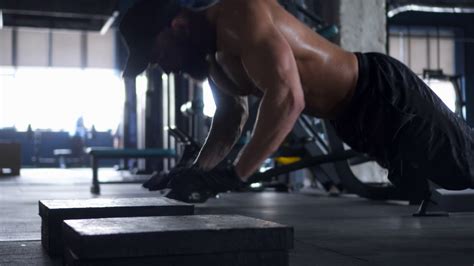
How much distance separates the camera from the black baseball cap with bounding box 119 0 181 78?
63.3 inches

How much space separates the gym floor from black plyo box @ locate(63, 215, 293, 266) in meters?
0.39

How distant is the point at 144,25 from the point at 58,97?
1256 cm

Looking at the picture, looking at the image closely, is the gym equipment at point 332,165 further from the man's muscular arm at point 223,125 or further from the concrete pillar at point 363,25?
the man's muscular arm at point 223,125

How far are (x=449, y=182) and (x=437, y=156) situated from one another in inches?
4.4

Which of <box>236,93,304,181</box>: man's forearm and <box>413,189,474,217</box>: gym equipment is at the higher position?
<box>236,93,304,181</box>: man's forearm

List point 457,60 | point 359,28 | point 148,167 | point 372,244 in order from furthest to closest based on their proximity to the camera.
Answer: point 457,60, point 148,167, point 359,28, point 372,244

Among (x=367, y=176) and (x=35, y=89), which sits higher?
(x=35, y=89)

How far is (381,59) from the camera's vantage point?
2.00 m

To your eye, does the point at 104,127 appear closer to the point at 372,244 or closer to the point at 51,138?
the point at 51,138

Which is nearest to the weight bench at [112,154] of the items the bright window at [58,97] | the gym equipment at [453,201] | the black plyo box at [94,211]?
the gym equipment at [453,201]

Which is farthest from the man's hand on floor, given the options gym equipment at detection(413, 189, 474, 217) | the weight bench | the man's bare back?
the weight bench

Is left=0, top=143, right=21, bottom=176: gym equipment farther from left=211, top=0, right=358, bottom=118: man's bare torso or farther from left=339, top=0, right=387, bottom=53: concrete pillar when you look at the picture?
left=211, top=0, right=358, bottom=118: man's bare torso

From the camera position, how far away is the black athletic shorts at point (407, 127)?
1.88m

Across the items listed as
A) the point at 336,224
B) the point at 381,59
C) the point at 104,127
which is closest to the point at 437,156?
the point at 381,59
